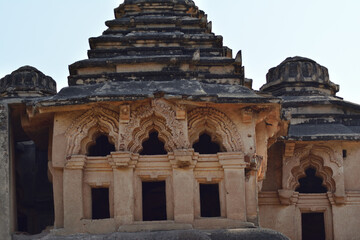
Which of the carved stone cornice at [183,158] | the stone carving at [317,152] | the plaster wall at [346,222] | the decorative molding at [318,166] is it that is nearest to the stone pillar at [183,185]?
the carved stone cornice at [183,158]

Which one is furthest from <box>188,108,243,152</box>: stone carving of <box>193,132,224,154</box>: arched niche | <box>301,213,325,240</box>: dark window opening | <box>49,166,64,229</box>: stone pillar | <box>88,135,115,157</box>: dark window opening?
<box>301,213,325,240</box>: dark window opening

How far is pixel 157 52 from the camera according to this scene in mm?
15516

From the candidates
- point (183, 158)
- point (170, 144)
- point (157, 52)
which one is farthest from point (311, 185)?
point (183, 158)

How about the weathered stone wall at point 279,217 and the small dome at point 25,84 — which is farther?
the small dome at point 25,84

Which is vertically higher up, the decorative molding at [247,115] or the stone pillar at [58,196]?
the decorative molding at [247,115]

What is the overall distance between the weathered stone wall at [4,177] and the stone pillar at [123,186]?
2.18 meters

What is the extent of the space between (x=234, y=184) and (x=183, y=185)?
0.95 m

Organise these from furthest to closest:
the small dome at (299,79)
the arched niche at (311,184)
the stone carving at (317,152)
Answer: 1. the small dome at (299,79)
2. the arched niche at (311,184)
3. the stone carving at (317,152)

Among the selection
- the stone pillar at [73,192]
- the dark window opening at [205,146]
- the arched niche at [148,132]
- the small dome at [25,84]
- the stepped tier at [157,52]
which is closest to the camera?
the stone pillar at [73,192]

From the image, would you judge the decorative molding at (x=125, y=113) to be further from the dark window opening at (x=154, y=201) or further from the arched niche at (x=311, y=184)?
the arched niche at (x=311, y=184)

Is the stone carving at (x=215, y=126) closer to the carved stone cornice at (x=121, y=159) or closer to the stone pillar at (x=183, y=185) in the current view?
the stone pillar at (x=183, y=185)

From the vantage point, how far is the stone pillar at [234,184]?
12.9m

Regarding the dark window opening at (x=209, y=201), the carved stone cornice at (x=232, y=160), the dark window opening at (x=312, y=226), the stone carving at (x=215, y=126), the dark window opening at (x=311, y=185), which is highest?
the stone carving at (x=215, y=126)

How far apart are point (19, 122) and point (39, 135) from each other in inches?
24.8
